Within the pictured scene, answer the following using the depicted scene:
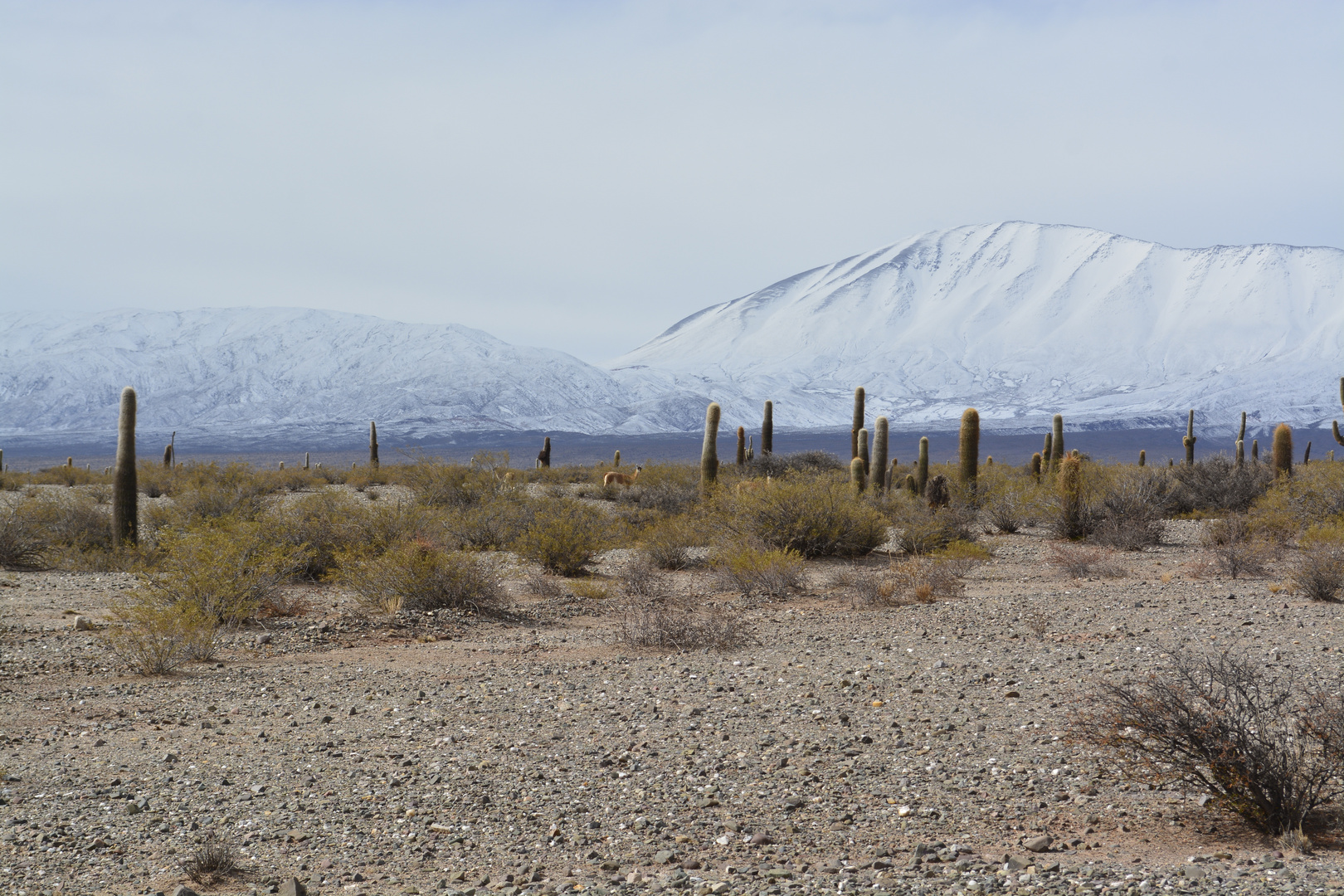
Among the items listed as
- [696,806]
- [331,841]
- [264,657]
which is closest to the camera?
[331,841]

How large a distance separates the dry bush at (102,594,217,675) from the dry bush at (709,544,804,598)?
6801 mm

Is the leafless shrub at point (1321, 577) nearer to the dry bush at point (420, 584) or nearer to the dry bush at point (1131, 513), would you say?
the dry bush at point (1131, 513)

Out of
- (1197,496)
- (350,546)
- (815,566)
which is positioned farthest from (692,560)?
(1197,496)

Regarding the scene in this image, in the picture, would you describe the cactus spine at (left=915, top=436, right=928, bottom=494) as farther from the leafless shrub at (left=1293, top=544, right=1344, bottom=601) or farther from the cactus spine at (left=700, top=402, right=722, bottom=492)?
the leafless shrub at (left=1293, top=544, right=1344, bottom=601)

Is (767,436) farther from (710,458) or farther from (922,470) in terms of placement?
(710,458)

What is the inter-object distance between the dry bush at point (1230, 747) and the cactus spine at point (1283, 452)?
23053mm

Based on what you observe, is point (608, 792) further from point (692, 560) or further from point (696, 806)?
point (692, 560)

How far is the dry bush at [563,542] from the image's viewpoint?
16703mm

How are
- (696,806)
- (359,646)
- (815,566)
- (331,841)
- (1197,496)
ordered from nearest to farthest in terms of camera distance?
1. (331,841)
2. (696,806)
3. (359,646)
4. (815,566)
5. (1197,496)

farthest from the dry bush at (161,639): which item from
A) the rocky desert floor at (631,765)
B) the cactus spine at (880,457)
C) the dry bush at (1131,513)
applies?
the cactus spine at (880,457)

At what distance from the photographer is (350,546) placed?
16.0 m

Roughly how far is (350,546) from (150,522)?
742cm

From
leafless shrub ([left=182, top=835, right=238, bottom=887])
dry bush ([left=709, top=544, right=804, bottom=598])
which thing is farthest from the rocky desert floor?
dry bush ([left=709, top=544, right=804, bottom=598])

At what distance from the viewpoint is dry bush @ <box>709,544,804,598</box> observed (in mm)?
14336
